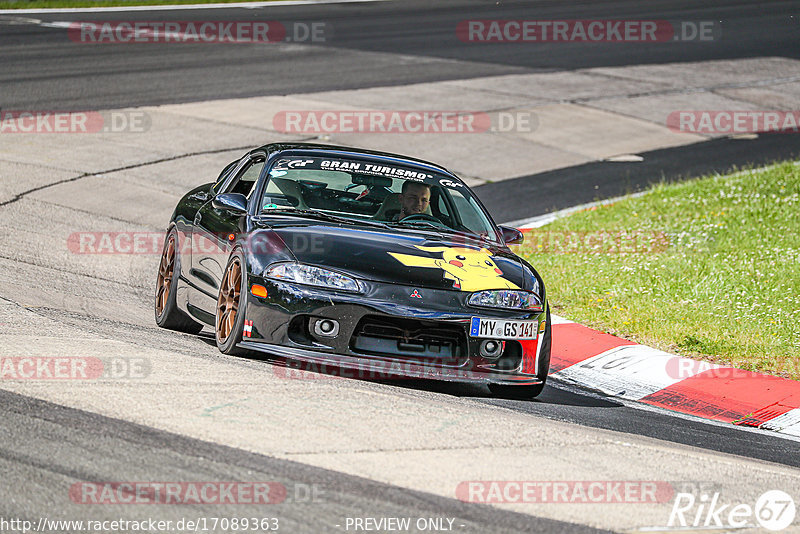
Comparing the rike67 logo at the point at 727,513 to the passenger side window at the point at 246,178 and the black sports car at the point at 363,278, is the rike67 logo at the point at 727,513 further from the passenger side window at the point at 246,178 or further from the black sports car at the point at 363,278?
the passenger side window at the point at 246,178

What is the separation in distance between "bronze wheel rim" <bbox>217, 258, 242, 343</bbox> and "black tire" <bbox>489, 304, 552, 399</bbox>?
1707 mm

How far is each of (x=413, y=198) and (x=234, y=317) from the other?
1685 millimetres

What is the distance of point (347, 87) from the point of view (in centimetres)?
2125

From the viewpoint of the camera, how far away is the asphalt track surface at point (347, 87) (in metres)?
4.58

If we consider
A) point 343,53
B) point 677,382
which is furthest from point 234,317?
point 343,53

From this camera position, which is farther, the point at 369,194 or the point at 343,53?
the point at 343,53

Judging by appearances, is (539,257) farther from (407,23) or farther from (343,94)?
(407,23)

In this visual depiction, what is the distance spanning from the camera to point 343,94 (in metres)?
20.5

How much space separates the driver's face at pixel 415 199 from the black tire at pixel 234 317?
53.2 inches

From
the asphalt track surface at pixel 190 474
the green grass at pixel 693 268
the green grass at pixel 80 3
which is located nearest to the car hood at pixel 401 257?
the asphalt track surface at pixel 190 474

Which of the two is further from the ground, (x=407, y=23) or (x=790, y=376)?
Answer: (x=407, y=23)

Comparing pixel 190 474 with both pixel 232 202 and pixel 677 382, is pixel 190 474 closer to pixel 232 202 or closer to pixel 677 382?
pixel 232 202

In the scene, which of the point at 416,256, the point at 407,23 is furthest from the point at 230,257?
the point at 407,23

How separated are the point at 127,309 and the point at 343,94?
12053 mm
